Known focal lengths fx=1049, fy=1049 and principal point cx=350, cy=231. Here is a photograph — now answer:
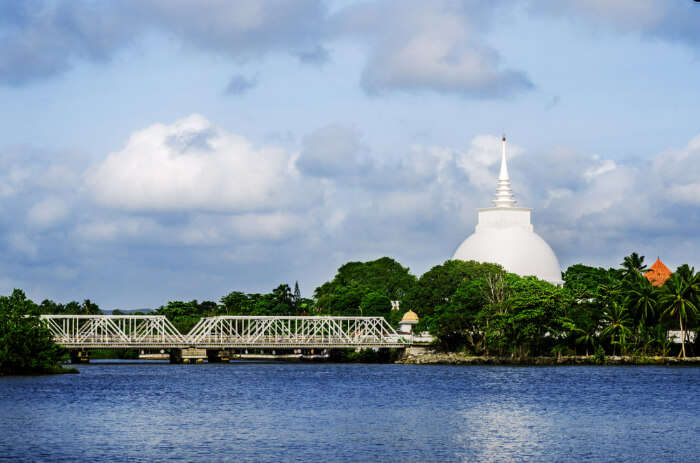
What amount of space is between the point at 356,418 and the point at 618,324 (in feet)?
163

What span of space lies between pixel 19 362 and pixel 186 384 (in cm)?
1208

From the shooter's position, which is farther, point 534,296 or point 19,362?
point 534,296

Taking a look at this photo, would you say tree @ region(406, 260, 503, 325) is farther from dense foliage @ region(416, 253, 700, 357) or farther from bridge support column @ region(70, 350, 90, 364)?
bridge support column @ region(70, 350, 90, 364)

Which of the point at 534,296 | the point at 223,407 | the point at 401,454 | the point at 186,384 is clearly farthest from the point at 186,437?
the point at 534,296

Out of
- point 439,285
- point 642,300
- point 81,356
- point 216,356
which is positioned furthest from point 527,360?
point 81,356

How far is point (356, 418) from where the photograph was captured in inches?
2013

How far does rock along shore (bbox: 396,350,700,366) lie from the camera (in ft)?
309

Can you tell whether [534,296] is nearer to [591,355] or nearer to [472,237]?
[591,355]

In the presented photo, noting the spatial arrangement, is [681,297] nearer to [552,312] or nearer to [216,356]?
[552,312]

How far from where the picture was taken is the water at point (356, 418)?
39219mm

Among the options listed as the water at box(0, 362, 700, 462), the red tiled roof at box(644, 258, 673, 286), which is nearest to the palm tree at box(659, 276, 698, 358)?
the water at box(0, 362, 700, 462)

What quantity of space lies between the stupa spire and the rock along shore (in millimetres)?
47614

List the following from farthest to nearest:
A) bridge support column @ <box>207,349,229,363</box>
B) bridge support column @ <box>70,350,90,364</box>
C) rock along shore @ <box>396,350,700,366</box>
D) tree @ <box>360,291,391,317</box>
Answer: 1. tree @ <box>360,291,391,317</box>
2. bridge support column @ <box>70,350,90,364</box>
3. bridge support column @ <box>207,349,229,363</box>
4. rock along shore @ <box>396,350,700,366</box>

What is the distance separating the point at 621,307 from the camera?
94.7 m
